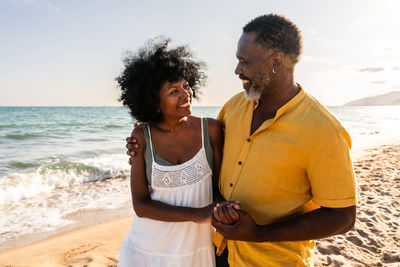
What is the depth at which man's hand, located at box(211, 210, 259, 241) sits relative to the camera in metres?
1.69

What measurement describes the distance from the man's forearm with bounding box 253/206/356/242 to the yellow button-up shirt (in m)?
0.06

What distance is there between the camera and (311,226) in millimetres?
1699

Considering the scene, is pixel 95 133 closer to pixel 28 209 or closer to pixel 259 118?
pixel 28 209

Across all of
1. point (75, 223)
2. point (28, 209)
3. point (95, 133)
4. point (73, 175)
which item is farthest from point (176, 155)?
point (95, 133)

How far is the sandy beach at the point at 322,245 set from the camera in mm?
4078

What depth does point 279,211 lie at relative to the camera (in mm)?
1819

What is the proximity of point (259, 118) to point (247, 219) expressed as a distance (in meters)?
0.71

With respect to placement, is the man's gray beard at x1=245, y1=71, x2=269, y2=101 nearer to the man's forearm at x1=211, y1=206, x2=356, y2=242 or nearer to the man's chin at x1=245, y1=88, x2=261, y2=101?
the man's chin at x1=245, y1=88, x2=261, y2=101

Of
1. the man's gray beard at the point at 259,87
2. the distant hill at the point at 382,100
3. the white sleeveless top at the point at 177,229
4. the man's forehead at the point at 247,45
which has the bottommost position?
the distant hill at the point at 382,100

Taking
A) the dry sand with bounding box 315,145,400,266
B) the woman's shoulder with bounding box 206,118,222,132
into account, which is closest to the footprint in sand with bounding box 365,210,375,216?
the dry sand with bounding box 315,145,400,266

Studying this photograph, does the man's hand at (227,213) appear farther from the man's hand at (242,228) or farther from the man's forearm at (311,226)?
the man's forearm at (311,226)

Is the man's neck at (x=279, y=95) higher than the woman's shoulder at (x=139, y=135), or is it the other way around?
the man's neck at (x=279, y=95)

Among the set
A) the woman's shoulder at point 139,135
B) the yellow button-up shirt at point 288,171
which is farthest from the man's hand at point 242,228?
the woman's shoulder at point 139,135

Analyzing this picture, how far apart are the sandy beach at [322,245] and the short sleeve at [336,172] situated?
9.06 ft
